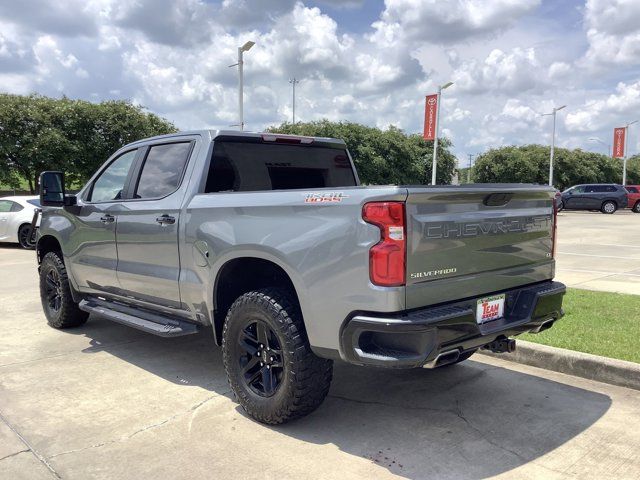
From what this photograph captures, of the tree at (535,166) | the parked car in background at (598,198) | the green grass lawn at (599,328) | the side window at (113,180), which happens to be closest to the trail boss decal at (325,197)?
the side window at (113,180)

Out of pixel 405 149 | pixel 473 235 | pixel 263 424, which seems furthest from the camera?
pixel 405 149

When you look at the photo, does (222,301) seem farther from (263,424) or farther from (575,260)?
(575,260)

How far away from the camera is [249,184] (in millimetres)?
4707

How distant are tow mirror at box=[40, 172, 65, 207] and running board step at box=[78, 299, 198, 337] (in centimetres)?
113

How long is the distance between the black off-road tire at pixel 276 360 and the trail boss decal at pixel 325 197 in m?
0.67

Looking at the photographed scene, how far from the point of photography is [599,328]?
18.0 feet

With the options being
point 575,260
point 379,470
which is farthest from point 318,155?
point 575,260

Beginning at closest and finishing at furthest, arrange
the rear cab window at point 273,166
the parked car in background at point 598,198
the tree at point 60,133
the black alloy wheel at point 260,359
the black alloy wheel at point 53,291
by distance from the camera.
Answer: the black alloy wheel at point 260,359
the rear cab window at point 273,166
the black alloy wheel at point 53,291
the tree at point 60,133
the parked car in background at point 598,198

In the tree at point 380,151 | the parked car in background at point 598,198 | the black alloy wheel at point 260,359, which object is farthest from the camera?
the tree at point 380,151

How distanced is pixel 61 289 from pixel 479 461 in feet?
15.4

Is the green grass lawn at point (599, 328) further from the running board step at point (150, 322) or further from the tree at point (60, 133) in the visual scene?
the tree at point (60, 133)

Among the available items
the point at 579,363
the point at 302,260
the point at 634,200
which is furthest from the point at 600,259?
the point at 634,200

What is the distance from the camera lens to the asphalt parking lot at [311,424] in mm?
3229

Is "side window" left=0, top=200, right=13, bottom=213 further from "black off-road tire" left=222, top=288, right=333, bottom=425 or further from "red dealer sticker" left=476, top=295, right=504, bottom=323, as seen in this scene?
"red dealer sticker" left=476, top=295, right=504, bottom=323
